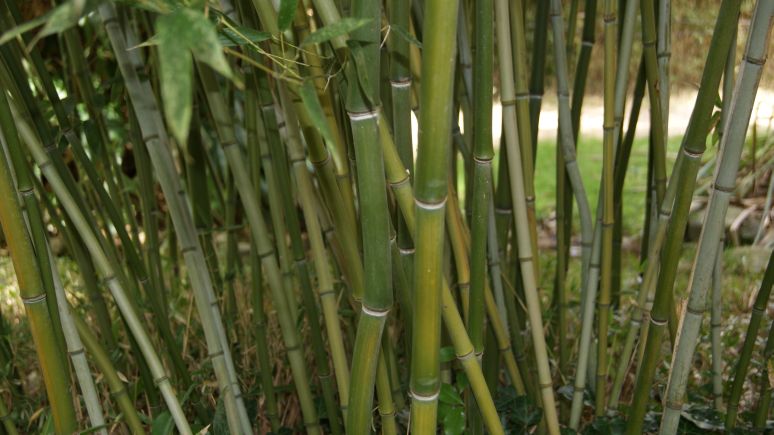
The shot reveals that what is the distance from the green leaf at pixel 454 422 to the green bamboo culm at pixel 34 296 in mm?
409

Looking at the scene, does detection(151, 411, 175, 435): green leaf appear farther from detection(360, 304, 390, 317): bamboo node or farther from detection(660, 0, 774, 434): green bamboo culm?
detection(660, 0, 774, 434): green bamboo culm

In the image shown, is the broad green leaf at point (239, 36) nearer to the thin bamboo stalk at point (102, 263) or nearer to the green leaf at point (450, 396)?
the thin bamboo stalk at point (102, 263)

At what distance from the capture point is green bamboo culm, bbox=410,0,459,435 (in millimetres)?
474

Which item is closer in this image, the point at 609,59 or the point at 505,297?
the point at 609,59

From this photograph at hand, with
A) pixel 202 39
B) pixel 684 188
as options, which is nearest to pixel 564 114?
pixel 684 188

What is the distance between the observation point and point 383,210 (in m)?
0.57

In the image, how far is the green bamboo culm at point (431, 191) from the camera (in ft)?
1.56

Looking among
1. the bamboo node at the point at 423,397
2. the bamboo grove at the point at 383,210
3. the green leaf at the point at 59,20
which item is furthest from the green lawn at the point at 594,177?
the green leaf at the point at 59,20

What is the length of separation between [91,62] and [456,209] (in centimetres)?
160

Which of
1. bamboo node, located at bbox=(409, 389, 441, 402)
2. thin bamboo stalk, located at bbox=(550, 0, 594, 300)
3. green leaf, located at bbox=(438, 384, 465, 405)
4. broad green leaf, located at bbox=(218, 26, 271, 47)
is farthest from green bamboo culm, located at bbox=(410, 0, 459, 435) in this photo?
thin bamboo stalk, located at bbox=(550, 0, 594, 300)

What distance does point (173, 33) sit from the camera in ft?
1.13

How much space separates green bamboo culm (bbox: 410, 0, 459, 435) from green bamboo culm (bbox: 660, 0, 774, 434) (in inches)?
11.9

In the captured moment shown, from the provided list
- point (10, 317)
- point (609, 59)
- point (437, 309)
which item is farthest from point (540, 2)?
point (10, 317)

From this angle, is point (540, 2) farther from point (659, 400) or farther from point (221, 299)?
point (221, 299)
